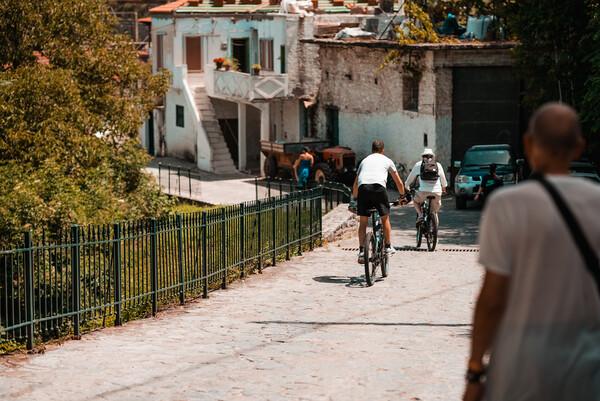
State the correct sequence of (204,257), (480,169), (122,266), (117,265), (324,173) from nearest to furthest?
(117,265) < (122,266) < (204,257) < (480,169) < (324,173)

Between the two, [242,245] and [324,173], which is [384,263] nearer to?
[242,245]

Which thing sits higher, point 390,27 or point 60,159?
point 390,27

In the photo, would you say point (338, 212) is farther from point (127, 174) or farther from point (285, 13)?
point (285, 13)

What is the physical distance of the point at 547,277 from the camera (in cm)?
388

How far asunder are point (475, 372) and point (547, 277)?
58 centimetres

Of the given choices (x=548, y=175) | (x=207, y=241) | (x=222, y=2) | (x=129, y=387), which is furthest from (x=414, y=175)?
(x=222, y=2)

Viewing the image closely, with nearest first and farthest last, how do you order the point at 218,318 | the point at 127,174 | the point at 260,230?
the point at 218,318 → the point at 260,230 → the point at 127,174

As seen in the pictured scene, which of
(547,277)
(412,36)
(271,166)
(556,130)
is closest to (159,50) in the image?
(271,166)

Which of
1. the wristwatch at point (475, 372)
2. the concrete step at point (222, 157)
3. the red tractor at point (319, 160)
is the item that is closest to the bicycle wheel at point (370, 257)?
the wristwatch at point (475, 372)

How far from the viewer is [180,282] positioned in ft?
40.1

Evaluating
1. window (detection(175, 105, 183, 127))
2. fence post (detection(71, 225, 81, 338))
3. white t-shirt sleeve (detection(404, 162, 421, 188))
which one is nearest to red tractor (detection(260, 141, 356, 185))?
window (detection(175, 105, 183, 127))

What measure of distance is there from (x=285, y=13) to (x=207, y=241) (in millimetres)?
27735

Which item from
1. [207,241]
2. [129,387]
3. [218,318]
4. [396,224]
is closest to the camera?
[129,387]

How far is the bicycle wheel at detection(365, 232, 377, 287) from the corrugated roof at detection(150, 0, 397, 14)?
28.5m
